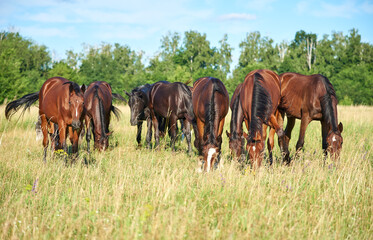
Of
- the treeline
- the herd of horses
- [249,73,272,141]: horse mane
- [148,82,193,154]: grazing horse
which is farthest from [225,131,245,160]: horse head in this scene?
the treeline

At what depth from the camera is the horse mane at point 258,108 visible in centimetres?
534

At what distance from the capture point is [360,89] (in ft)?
116

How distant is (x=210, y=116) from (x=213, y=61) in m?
49.3

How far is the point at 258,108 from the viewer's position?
18.5ft

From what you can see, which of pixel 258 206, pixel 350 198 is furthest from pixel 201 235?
pixel 350 198

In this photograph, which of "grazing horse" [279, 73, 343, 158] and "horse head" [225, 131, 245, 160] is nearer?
"horse head" [225, 131, 245, 160]

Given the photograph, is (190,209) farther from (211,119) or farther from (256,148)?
(211,119)

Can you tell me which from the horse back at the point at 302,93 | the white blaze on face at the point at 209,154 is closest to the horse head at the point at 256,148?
the white blaze on face at the point at 209,154

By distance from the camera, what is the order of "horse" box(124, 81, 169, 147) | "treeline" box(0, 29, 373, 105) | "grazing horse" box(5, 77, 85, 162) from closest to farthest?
"grazing horse" box(5, 77, 85, 162)
"horse" box(124, 81, 169, 147)
"treeline" box(0, 29, 373, 105)

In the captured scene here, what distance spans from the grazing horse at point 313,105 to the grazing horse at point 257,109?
0.49 metres

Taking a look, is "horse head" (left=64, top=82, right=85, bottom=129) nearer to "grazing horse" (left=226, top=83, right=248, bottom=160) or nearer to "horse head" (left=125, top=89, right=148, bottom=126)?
"grazing horse" (left=226, top=83, right=248, bottom=160)

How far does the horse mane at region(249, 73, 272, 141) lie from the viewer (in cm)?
534

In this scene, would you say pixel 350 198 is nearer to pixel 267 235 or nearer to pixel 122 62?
pixel 267 235

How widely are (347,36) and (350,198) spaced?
57839 mm
